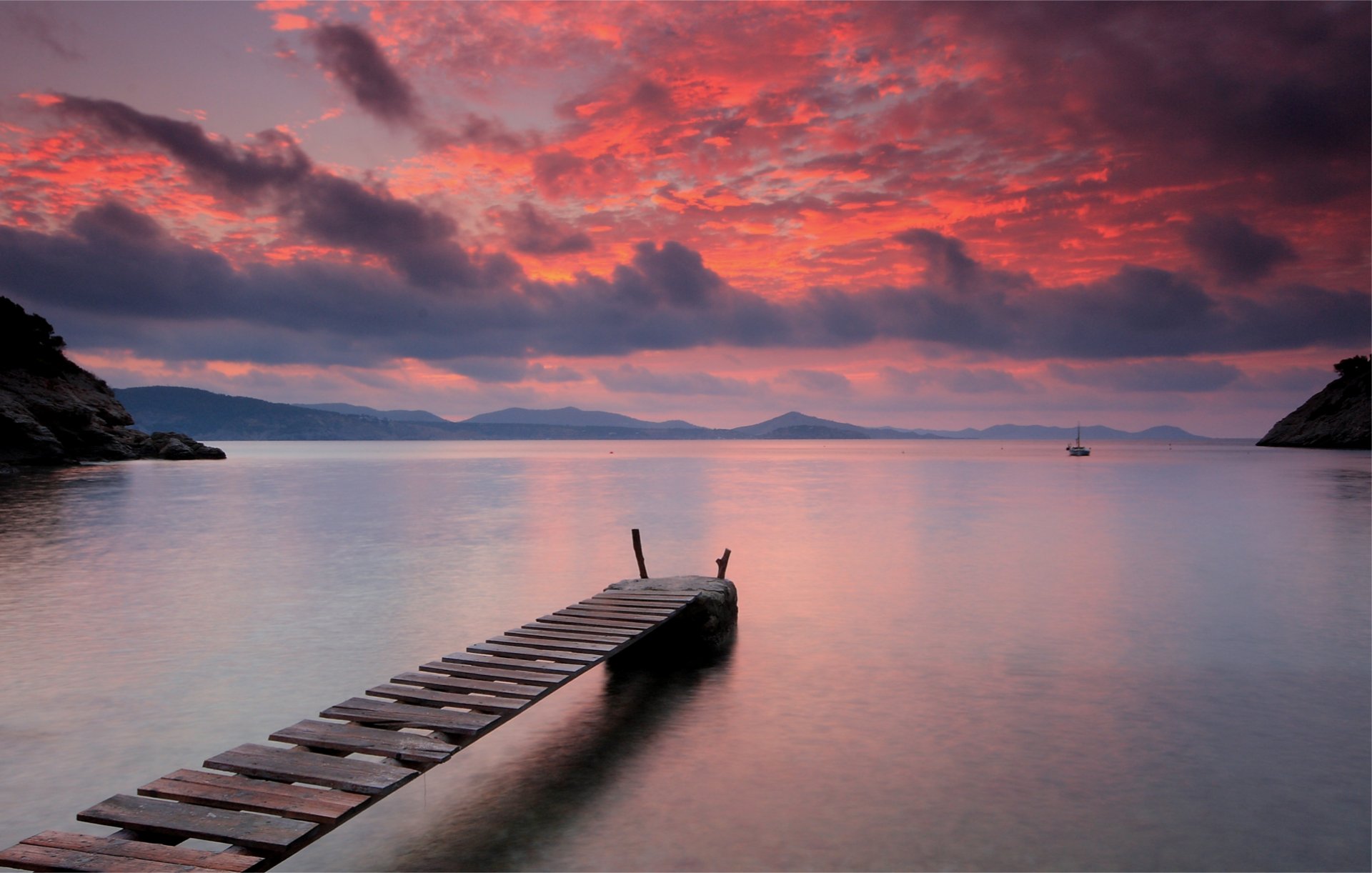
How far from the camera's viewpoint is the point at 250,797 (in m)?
5.36

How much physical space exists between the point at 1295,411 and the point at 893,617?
20315cm

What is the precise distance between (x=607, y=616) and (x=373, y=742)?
523 centimetres

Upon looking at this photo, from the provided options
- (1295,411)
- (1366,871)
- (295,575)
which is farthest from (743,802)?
(1295,411)

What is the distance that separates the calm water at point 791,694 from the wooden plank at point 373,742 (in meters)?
0.89

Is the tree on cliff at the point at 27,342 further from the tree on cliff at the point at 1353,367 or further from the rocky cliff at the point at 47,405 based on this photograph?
the tree on cliff at the point at 1353,367

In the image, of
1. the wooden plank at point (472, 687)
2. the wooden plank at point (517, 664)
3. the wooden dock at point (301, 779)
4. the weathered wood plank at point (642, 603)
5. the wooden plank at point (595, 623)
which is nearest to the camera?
the wooden dock at point (301, 779)

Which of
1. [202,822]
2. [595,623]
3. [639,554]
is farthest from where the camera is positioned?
[639,554]

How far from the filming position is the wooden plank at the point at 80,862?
15.1 ft

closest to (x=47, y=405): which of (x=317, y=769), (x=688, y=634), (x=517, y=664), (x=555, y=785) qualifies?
(x=688, y=634)

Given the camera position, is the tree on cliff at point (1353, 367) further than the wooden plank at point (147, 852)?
Yes

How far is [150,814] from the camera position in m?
5.15

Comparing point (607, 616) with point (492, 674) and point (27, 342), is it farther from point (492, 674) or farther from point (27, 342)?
point (27, 342)

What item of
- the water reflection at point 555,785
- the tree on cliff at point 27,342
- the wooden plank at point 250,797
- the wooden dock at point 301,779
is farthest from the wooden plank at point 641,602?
the tree on cliff at point 27,342

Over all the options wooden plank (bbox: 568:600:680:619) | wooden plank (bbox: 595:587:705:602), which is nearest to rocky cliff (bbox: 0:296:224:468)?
wooden plank (bbox: 595:587:705:602)
